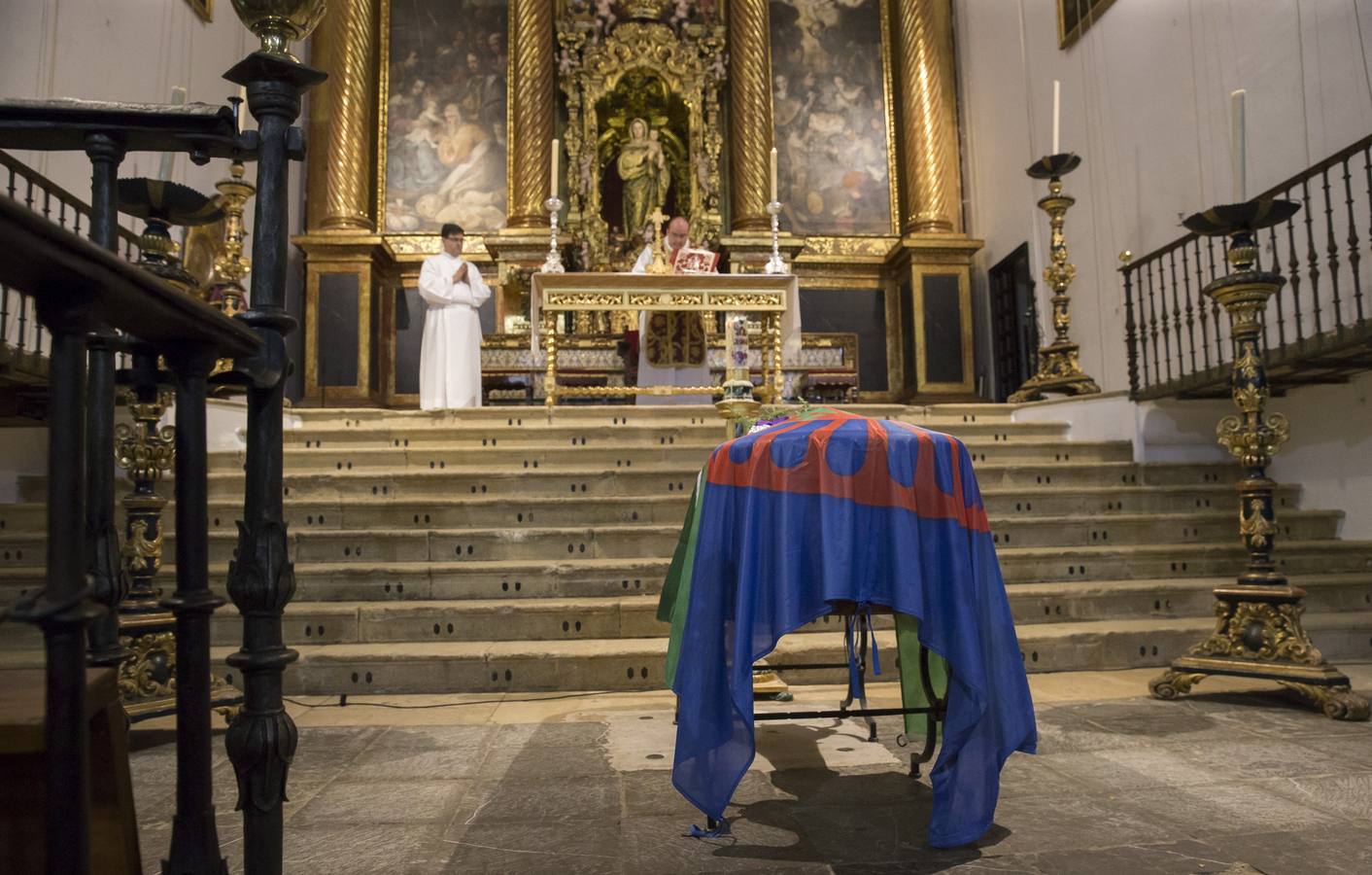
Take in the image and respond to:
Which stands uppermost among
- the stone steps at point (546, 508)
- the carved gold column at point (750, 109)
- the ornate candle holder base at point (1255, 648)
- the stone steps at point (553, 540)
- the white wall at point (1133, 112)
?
the carved gold column at point (750, 109)

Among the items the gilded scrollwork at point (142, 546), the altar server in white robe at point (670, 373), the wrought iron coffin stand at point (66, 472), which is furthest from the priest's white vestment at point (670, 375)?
the wrought iron coffin stand at point (66, 472)

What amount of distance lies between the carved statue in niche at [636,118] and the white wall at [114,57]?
373 cm

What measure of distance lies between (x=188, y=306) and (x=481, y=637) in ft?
11.0

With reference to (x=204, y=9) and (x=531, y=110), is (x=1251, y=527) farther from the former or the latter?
(x=204, y=9)

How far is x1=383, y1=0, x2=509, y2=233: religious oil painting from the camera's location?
11.3 metres

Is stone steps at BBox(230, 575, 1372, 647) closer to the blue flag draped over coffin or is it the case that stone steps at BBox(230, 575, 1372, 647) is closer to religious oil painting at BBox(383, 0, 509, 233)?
the blue flag draped over coffin

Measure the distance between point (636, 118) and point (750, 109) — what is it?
5.15 ft

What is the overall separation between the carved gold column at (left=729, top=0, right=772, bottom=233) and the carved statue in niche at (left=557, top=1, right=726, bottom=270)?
278mm

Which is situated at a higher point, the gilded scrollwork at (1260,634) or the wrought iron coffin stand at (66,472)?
the wrought iron coffin stand at (66,472)

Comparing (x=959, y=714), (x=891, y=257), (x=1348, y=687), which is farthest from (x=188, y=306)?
(x=891, y=257)

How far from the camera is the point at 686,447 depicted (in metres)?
5.84

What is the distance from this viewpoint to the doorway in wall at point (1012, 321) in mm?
10242

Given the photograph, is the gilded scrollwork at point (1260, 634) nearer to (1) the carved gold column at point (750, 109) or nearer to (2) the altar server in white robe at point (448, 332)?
(2) the altar server in white robe at point (448, 332)

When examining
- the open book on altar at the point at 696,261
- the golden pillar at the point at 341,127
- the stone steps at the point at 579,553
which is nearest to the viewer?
the stone steps at the point at 579,553
